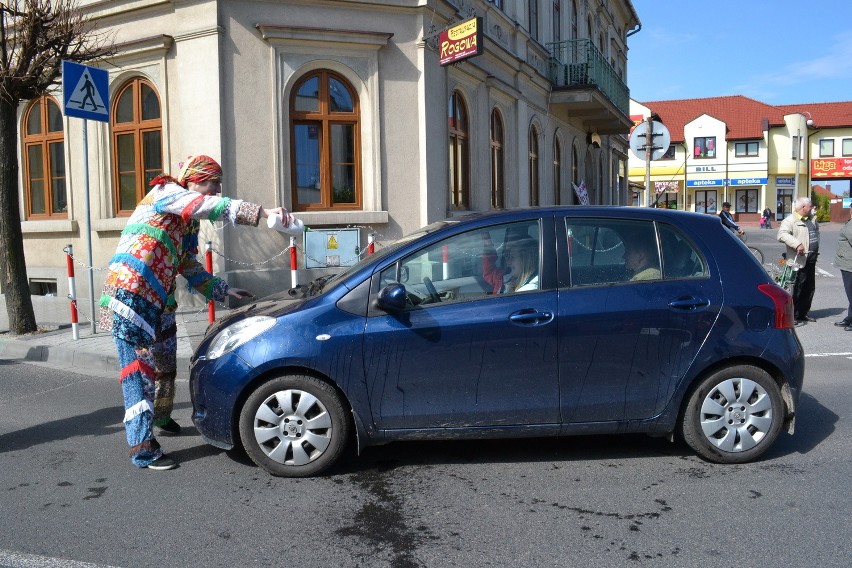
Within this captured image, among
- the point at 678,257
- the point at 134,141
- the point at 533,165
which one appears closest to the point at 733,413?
the point at 678,257

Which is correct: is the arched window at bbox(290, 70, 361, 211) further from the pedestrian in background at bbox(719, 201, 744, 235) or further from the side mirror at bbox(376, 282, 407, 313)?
the side mirror at bbox(376, 282, 407, 313)

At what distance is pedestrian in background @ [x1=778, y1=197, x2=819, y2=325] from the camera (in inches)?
408

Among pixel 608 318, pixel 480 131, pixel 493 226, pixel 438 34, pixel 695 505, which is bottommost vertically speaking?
pixel 695 505

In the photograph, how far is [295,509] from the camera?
4.08 meters

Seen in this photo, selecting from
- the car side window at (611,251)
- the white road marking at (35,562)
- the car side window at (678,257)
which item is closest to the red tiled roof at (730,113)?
the car side window at (678,257)

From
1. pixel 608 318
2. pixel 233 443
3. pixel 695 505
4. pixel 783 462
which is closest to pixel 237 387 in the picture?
pixel 233 443

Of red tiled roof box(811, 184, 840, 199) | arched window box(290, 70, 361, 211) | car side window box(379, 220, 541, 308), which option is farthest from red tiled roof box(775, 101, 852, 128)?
car side window box(379, 220, 541, 308)

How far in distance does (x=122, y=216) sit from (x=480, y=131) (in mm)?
7086

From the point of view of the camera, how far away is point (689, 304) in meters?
4.57

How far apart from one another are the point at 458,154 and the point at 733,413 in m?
10.9

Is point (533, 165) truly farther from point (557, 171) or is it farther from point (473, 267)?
point (473, 267)

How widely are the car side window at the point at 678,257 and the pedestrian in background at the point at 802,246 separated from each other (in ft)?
21.3

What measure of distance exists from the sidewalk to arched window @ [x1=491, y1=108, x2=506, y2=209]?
25.8 feet

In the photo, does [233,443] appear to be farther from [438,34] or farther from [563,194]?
[563,194]
